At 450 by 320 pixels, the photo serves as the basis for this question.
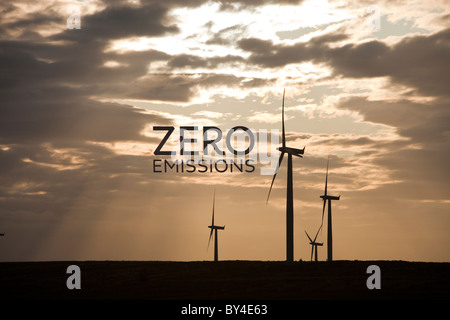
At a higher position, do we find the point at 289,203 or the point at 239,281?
the point at 289,203

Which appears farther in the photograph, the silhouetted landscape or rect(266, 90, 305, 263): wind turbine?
rect(266, 90, 305, 263): wind turbine

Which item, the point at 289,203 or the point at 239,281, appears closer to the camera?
the point at 239,281

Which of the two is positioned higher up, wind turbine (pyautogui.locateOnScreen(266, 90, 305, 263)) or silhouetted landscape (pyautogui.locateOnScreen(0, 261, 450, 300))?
wind turbine (pyautogui.locateOnScreen(266, 90, 305, 263))

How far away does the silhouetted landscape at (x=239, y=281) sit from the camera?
72.9m

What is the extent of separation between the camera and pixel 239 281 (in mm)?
85125

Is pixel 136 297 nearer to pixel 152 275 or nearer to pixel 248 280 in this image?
pixel 248 280

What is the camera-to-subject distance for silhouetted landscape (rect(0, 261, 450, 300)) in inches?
2869

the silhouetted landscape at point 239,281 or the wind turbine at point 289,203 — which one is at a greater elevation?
the wind turbine at point 289,203

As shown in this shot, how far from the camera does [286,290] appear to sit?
75.8 metres

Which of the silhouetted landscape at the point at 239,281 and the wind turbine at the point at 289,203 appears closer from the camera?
the silhouetted landscape at the point at 239,281
